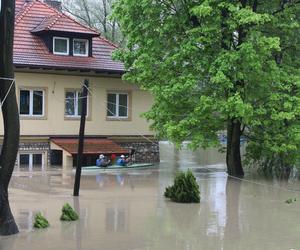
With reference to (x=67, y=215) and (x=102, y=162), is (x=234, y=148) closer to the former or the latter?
(x=102, y=162)

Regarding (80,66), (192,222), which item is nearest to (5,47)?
(192,222)

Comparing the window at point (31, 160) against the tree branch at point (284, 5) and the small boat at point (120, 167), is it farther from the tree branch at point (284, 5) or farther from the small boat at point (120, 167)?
the tree branch at point (284, 5)

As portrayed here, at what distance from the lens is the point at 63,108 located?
98.1 ft

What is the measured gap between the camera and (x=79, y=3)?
53.8 m

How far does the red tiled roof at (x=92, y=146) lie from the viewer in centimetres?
2855

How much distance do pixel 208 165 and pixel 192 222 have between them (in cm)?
1854

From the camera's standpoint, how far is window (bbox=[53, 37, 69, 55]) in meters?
29.9

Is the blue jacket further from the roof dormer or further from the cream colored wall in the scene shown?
the roof dormer

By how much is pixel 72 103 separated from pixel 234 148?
9282mm

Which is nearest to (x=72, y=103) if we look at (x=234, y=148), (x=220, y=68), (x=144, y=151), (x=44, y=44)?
(x=44, y=44)

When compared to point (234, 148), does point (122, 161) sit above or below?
below

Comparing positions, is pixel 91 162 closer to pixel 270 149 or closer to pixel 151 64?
pixel 151 64

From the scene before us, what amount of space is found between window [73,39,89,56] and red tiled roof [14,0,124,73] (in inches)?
14.7

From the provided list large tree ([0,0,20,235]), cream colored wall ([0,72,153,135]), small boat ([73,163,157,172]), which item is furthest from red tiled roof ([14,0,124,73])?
large tree ([0,0,20,235])
